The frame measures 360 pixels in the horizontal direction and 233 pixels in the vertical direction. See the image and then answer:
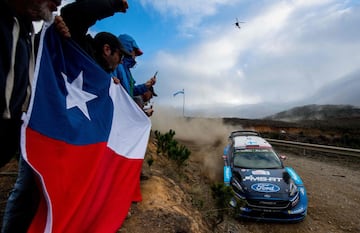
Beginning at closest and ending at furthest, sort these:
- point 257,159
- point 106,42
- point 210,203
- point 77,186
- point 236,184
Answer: point 77,186, point 106,42, point 210,203, point 236,184, point 257,159

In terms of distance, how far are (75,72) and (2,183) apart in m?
2.59

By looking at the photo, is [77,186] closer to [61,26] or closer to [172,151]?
[61,26]

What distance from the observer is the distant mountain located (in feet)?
187

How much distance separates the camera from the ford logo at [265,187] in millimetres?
6418

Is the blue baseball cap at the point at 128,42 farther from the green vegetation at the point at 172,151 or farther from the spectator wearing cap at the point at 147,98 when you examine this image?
the green vegetation at the point at 172,151

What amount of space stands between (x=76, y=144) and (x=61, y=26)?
1.07 m

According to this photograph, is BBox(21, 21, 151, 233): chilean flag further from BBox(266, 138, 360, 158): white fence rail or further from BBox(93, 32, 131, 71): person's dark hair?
BBox(266, 138, 360, 158): white fence rail

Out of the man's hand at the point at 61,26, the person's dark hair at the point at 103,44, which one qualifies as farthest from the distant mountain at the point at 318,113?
the man's hand at the point at 61,26

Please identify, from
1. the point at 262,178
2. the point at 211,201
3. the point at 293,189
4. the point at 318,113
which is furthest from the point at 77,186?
the point at 318,113

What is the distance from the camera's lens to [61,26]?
2.21 m

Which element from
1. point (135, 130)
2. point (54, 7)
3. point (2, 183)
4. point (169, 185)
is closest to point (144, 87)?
point (135, 130)

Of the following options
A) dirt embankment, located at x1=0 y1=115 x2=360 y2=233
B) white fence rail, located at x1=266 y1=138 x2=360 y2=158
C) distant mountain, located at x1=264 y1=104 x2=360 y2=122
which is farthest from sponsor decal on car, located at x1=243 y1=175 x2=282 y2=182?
distant mountain, located at x1=264 y1=104 x2=360 y2=122

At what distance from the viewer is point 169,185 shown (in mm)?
4859

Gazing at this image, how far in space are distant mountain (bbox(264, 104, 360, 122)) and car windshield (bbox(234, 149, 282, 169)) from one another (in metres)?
52.8
